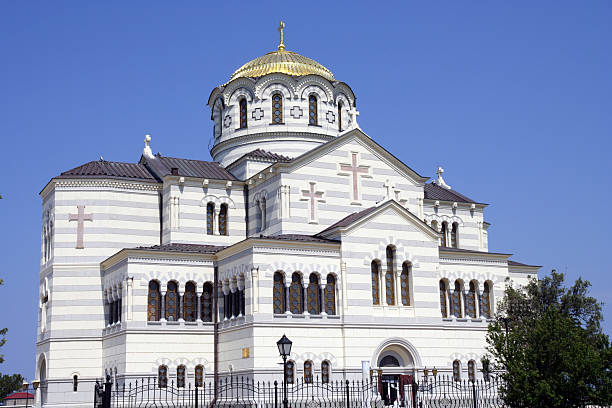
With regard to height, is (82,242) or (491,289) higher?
(82,242)

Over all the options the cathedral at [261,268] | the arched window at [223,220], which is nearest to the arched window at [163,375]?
the cathedral at [261,268]

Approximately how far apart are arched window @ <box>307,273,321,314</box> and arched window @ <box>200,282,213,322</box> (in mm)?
5671

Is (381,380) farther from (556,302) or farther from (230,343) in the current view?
(556,302)

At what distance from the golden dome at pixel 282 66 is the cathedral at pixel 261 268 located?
123 cm

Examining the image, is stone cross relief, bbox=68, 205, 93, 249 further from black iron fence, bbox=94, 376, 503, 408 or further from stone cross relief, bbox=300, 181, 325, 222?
stone cross relief, bbox=300, 181, 325, 222

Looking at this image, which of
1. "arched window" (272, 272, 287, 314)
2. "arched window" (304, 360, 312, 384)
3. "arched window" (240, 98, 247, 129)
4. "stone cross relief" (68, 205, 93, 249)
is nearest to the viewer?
"arched window" (304, 360, 312, 384)

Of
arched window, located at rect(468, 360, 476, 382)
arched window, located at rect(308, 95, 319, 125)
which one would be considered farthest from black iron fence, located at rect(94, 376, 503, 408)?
arched window, located at rect(308, 95, 319, 125)

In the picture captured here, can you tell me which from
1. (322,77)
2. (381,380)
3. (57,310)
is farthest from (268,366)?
(322,77)

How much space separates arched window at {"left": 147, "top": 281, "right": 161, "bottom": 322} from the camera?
40156 mm

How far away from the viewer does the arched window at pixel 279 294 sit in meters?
38.8

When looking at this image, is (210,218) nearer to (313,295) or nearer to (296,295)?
(296,295)

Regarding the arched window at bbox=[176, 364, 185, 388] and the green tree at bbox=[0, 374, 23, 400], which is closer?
the green tree at bbox=[0, 374, 23, 400]

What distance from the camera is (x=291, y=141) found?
4934cm

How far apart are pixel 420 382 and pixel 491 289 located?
819 cm
